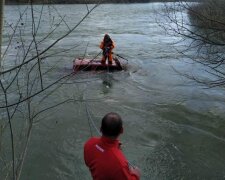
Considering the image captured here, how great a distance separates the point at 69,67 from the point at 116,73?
208 cm

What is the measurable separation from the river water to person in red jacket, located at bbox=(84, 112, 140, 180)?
1094 mm

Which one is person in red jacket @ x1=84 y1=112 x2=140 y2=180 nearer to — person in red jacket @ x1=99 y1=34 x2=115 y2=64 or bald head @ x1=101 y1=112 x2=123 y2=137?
bald head @ x1=101 y1=112 x2=123 y2=137

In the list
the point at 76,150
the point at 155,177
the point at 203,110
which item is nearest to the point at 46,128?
the point at 76,150

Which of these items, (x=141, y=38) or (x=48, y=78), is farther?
(x=141, y=38)

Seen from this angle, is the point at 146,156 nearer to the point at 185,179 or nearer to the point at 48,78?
the point at 185,179

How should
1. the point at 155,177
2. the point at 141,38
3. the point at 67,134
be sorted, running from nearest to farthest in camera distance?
1. the point at 155,177
2. the point at 67,134
3. the point at 141,38

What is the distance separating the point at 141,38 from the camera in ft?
82.2

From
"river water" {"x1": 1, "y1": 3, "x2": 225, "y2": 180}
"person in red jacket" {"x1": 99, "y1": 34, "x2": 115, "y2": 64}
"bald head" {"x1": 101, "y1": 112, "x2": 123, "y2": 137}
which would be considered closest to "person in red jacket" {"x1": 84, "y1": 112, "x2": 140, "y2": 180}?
"bald head" {"x1": 101, "y1": 112, "x2": 123, "y2": 137}

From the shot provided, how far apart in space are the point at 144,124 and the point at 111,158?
737cm

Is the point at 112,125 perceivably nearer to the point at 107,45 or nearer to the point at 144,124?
the point at 144,124

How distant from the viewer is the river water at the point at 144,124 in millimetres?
7977

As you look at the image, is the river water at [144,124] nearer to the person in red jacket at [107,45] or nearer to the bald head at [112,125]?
the person in red jacket at [107,45]

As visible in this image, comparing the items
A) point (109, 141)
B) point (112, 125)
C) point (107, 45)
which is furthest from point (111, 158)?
point (107, 45)

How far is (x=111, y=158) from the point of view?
292cm
